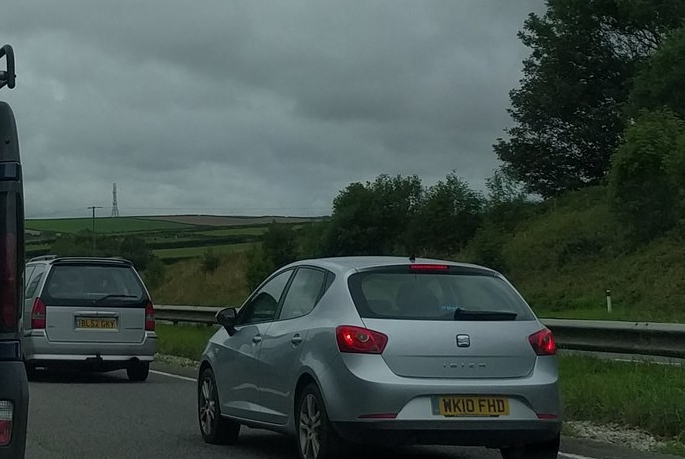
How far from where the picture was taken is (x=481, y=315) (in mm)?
8766

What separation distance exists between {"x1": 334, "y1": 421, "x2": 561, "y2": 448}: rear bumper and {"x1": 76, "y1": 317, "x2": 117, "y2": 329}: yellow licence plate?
963cm

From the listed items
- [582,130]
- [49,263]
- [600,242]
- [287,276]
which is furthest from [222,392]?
[582,130]

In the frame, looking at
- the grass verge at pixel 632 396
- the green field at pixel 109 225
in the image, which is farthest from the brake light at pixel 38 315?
the green field at pixel 109 225

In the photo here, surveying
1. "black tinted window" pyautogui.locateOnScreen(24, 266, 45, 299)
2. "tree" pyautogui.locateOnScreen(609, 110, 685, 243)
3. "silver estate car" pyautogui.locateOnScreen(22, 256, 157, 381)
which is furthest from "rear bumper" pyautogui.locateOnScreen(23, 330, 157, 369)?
"tree" pyautogui.locateOnScreen(609, 110, 685, 243)

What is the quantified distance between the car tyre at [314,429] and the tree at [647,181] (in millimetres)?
40666

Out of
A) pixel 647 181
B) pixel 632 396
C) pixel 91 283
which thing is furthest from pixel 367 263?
pixel 647 181

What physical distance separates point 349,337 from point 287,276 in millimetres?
1786

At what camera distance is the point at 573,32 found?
2788 inches

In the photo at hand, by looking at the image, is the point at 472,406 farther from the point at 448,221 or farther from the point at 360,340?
the point at 448,221

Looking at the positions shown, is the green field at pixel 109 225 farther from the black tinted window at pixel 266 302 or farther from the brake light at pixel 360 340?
the brake light at pixel 360 340

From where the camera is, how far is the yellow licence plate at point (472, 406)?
8414 mm

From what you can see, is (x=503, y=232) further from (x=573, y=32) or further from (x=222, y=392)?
(x=222, y=392)

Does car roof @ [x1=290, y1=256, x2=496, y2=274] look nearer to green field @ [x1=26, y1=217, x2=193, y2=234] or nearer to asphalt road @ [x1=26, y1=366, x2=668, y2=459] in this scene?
asphalt road @ [x1=26, y1=366, x2=668, y2=459]

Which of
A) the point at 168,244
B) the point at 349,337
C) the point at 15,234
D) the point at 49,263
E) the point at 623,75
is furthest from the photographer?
the point at 623,75
